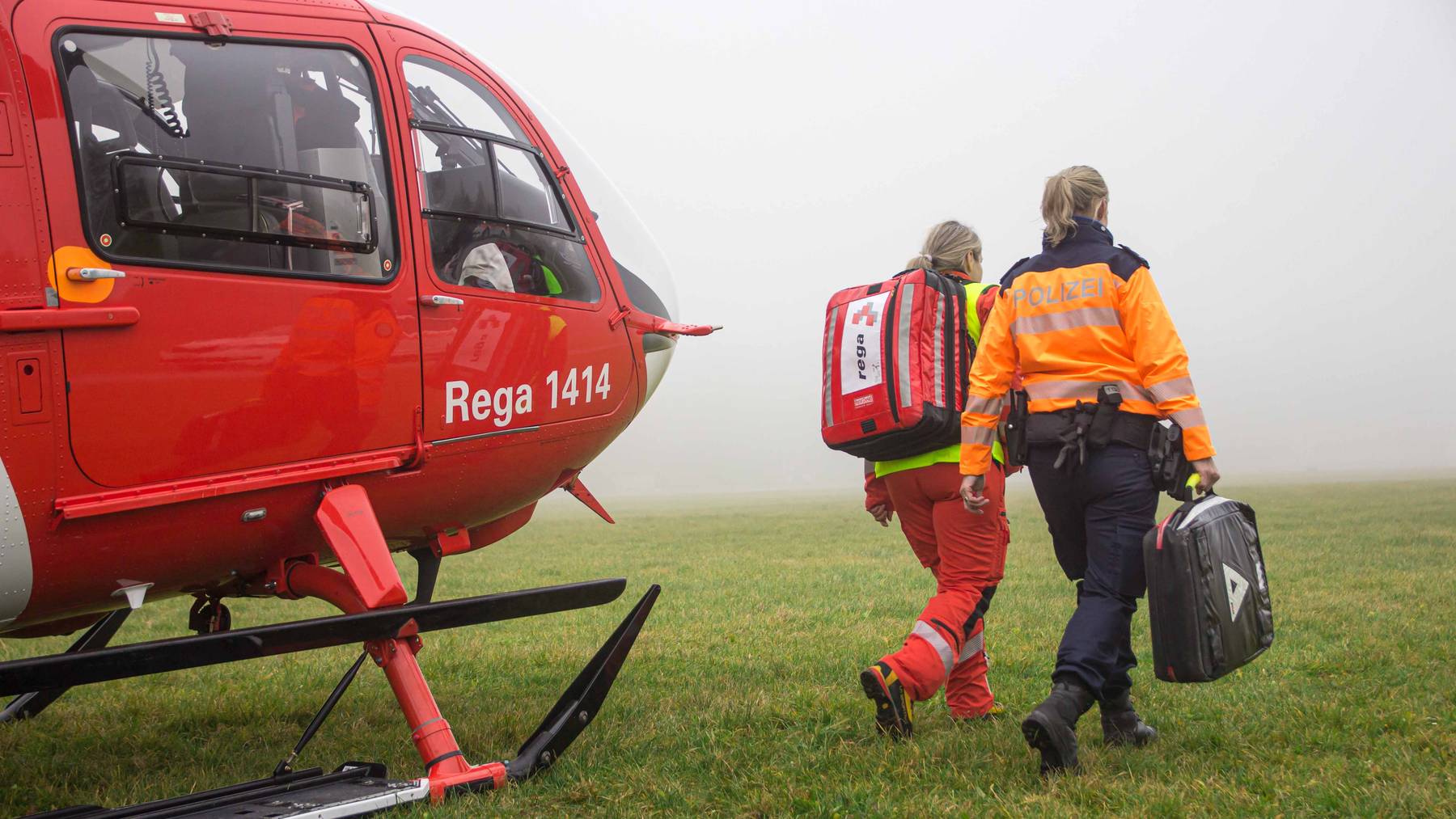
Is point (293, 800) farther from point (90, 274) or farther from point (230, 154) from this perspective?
point (230, 154)

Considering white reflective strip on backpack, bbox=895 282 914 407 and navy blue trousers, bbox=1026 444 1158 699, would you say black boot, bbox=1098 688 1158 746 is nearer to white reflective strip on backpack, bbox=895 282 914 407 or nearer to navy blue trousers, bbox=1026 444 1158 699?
navy blue trousers, bbox=1026 444 1158 699

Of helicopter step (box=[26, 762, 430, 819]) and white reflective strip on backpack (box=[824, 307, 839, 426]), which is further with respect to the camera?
white reflective strip on backpack (box=[824, 307, 839, 426])

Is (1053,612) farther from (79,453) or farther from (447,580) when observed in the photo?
(447,580)

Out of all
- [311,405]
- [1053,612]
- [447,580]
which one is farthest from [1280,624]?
[447,580]

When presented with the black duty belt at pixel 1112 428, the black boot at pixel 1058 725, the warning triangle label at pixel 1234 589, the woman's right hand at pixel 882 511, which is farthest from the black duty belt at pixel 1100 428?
the woman's right hand at pixel 882 511

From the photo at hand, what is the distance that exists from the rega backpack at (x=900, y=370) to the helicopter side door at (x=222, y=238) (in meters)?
1.78

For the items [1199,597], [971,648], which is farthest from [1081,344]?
[971,648]

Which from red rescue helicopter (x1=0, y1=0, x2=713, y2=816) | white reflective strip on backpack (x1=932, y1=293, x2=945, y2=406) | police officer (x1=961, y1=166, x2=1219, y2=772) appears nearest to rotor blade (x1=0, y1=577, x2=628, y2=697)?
red rescue helicopter (x1=0, y1=0, x2=713, y2=816)

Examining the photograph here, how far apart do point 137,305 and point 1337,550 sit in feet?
37.8

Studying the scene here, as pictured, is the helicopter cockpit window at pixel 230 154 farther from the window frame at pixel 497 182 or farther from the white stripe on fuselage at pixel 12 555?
the white stripe on fuselage at pixel 12 555

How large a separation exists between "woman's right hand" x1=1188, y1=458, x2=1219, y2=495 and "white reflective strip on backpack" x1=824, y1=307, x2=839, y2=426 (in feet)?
4.93

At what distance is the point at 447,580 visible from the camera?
12422 millimetres

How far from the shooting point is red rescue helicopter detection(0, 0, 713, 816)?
3.23 meters

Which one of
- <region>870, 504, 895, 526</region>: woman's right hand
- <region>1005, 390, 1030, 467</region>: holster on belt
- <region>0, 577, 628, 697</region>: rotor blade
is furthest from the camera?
<region>870, 504, 895, 526</region>: woman's right hand
